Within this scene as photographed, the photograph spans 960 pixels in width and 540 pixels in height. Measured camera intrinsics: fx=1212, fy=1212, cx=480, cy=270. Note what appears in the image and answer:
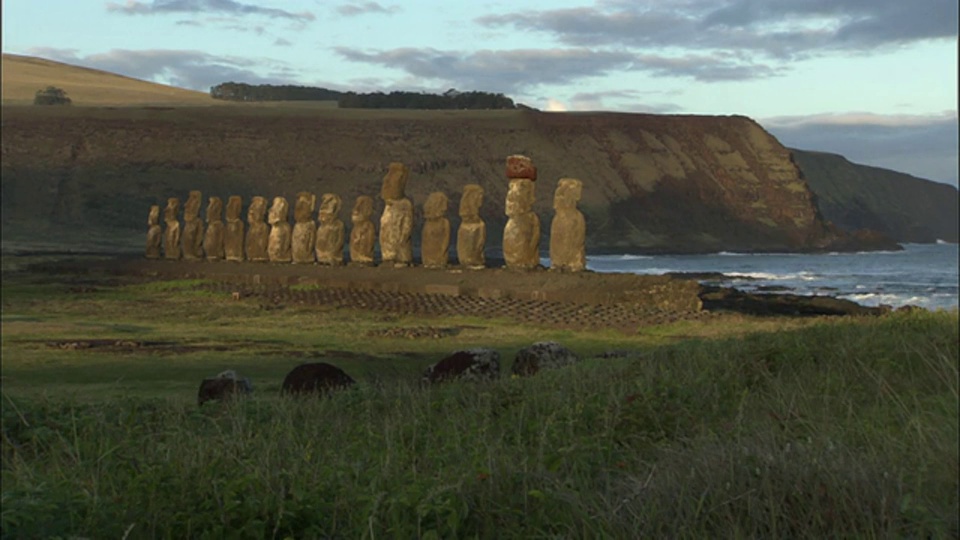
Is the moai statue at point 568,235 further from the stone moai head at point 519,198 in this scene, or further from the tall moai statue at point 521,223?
the stone moai head at point 519,198

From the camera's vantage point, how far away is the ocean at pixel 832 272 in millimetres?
38812

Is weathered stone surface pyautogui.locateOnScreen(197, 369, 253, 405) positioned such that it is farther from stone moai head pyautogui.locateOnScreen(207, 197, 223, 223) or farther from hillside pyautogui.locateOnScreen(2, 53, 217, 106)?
hillside pyautogui.locateOnScreen(2, 53, 217, 106)

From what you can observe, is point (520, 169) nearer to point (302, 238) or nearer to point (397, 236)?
point (397, 236)

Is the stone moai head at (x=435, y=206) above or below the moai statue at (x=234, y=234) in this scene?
above

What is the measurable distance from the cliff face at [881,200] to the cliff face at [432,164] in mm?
26223

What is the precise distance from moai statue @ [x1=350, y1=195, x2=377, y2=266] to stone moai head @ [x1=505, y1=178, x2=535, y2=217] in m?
4.94

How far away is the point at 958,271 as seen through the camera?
6519cm

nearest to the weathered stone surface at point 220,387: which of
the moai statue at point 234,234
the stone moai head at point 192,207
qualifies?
the moai statue at point 234,234

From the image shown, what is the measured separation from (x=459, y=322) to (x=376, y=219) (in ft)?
192

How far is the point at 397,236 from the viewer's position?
1033 inches

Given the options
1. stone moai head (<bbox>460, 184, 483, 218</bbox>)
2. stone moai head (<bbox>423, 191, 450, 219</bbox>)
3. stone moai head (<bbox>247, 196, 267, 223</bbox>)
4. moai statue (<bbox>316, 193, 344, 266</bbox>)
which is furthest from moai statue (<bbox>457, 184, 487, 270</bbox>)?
stone moai head (<bbox>247, 196, 267, 223</bbox>)

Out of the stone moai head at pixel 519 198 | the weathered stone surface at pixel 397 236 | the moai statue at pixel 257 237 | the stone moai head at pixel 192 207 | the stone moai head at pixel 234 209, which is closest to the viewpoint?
the stone moai head at pixel 519 198

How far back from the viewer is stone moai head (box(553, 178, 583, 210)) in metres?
23.2

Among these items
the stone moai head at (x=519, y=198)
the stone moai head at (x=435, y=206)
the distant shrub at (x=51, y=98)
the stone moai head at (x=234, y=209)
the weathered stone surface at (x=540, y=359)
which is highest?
the distant shrub at (x=51, y=98)
